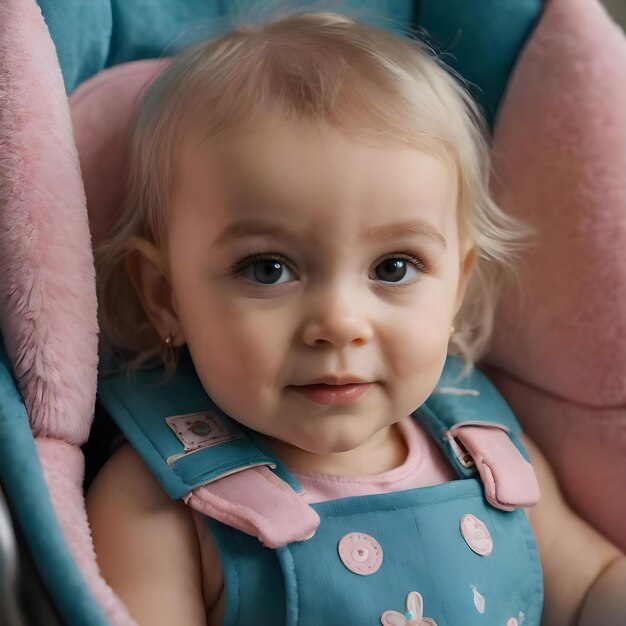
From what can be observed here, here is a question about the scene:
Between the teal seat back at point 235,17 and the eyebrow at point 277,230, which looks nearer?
the eyebrow at point 277,230

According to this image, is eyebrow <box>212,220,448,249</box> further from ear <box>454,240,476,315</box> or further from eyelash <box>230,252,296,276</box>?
ear <box>454,240,476,315</box>

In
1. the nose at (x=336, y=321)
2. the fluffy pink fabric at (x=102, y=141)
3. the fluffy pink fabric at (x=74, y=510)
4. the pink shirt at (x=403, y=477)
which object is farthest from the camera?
the fluffy pink fabric at (x=102, y=141)

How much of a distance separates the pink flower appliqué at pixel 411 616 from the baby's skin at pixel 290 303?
162 millimetres

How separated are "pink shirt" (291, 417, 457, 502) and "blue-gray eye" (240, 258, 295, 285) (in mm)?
220

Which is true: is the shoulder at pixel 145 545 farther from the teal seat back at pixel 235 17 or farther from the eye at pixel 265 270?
the teal seat back at pixel 235 17

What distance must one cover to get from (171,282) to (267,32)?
0.29 metres

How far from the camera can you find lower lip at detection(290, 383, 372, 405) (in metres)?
Answer: 0.89

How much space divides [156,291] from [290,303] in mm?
203

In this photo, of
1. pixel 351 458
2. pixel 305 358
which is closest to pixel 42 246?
pixel 305 358

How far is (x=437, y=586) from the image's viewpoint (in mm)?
926

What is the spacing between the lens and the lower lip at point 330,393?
0.89m

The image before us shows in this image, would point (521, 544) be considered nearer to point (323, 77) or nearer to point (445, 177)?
point (445, 177)

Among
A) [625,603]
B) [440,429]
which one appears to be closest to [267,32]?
[440,429]

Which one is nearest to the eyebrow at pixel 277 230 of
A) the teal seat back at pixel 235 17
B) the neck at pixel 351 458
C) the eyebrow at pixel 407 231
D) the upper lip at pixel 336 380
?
the eyebrow at pixel 407 231
